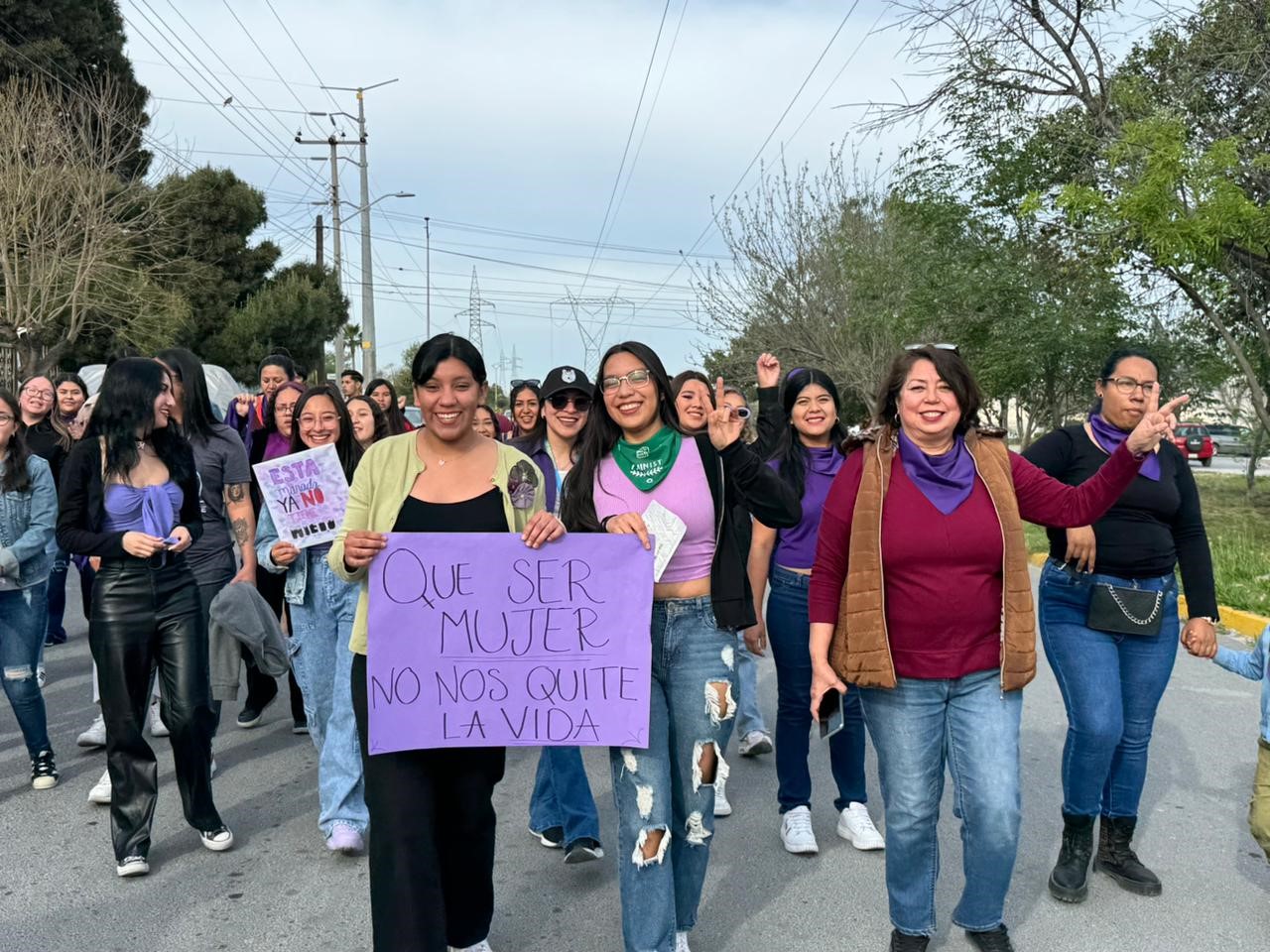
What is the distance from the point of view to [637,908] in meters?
3.36

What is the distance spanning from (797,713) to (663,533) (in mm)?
1704

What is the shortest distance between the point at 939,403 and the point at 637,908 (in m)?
1.74

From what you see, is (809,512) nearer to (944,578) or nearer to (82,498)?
(944,578)

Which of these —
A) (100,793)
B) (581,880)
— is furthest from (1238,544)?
(100,793)

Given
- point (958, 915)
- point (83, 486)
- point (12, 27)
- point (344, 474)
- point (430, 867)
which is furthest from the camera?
point (12, 27)

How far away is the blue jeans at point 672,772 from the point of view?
3359 mm

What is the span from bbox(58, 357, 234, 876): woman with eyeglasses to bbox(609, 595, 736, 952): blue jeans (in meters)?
2.11

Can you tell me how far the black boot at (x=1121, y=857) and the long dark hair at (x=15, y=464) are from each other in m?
5.08

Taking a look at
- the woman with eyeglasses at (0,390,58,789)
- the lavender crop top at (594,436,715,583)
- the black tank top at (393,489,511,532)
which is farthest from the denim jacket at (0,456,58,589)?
the lavender crop top at (594,436,715,583)

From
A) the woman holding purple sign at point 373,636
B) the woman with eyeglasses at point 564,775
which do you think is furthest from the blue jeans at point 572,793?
the woman holding purple sign at point 373,636

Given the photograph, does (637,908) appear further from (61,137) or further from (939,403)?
(61,137)

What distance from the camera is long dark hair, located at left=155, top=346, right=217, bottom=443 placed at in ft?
17.4

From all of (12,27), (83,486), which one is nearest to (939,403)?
(83,486)

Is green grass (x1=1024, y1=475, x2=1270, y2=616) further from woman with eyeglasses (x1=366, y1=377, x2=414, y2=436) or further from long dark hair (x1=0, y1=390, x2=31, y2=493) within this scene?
long dark hair (x1=0, y1=390, x2=31, y2=493)
